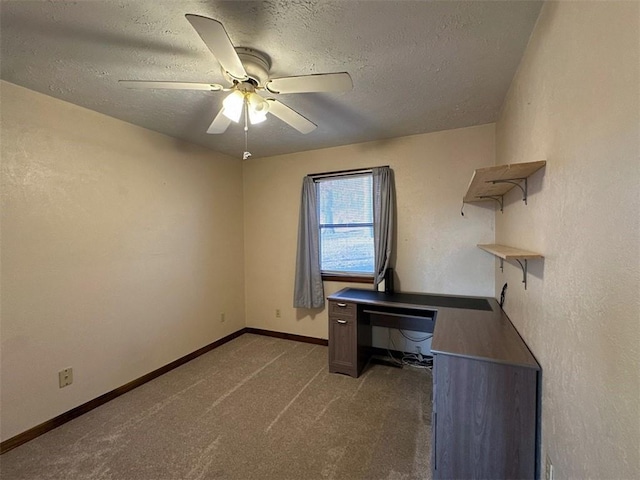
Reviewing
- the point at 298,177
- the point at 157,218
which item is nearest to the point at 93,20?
the point at 157,218

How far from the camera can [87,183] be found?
2.32m

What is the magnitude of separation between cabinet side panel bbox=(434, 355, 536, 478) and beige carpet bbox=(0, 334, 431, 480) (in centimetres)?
36

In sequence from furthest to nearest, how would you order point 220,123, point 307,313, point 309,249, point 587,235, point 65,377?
point 307,313 < point 309,249 < point 65,377 < point 220,123 < point 587,235

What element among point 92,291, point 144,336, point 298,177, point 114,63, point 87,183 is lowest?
point 144,336

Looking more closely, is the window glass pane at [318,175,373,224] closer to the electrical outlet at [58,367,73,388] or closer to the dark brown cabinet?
the dark brown cabinet

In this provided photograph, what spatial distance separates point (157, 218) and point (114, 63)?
4.93ft

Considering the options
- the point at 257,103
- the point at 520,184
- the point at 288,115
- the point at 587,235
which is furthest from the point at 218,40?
the point at 520,184

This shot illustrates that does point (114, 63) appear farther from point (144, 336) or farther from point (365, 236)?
point (365, 236)

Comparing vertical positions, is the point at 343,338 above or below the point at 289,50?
below

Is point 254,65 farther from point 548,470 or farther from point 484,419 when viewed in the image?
point 548,470

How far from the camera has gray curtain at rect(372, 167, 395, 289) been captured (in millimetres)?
3078

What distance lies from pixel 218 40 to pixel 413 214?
2476 mm

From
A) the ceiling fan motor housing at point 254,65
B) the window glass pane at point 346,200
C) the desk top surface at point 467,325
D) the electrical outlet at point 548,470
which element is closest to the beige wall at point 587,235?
the electrical outlet at point 548,470

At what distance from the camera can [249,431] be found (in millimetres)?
2043
